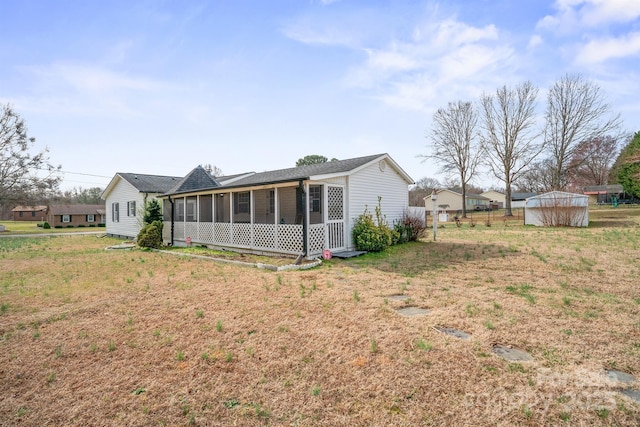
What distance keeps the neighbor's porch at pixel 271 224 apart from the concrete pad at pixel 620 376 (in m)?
7.48

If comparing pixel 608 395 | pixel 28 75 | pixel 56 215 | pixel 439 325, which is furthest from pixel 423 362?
pixel 56 215

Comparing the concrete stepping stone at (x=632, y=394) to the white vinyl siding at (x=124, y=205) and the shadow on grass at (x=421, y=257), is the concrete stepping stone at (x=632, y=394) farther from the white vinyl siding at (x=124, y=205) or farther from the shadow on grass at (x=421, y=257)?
the white vinyl siding at (x=124, y=205)

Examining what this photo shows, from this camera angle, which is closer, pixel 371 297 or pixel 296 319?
pixel 296 319

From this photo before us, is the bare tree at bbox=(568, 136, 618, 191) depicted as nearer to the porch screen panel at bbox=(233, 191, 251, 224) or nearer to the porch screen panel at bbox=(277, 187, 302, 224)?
the porch screen panel at bbox=(277, 187, 302, 224)

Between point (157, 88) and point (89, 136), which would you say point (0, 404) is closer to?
point (157, 88)

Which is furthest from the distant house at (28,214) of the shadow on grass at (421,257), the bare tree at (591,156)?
the bare tree at (591,156)

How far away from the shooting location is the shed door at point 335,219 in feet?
34.8

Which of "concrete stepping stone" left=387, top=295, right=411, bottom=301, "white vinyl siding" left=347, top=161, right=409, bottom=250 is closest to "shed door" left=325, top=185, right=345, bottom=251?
"white vinyl siding" left=347, top=161, right=409, bottom=250

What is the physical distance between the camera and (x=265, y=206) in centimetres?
1619

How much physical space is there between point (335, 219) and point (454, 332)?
23.1 ft

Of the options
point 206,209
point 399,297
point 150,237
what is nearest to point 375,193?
point 399,297

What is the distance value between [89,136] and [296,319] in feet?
66.0

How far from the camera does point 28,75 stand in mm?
10859

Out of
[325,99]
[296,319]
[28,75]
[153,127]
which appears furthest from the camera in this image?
[153,127]
